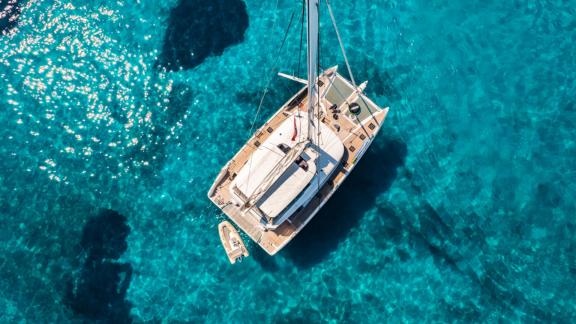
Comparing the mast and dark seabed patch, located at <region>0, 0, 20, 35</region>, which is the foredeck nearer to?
the mast

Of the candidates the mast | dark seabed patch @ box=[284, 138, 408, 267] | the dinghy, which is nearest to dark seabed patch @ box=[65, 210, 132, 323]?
the dinghy

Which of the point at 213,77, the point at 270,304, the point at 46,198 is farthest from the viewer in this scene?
the point at 213,77

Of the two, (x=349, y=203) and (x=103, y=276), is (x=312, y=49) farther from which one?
(x=103, y=276)

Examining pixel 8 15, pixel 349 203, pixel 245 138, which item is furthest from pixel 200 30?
pixel 349 203

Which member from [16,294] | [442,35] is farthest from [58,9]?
[442,35]

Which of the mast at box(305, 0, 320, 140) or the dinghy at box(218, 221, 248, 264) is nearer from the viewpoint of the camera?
the mast at box(305, 0, 320, 140)

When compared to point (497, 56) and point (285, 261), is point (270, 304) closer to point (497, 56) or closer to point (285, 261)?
point (285, 261)

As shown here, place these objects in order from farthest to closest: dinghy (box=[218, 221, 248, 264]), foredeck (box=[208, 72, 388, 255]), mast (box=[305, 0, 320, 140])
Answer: dinghy (box=[218, 221, 248, 264])
foredeck (box=[208, 72, 388, 255])
mast (box=[305, 0, 320, 140])
